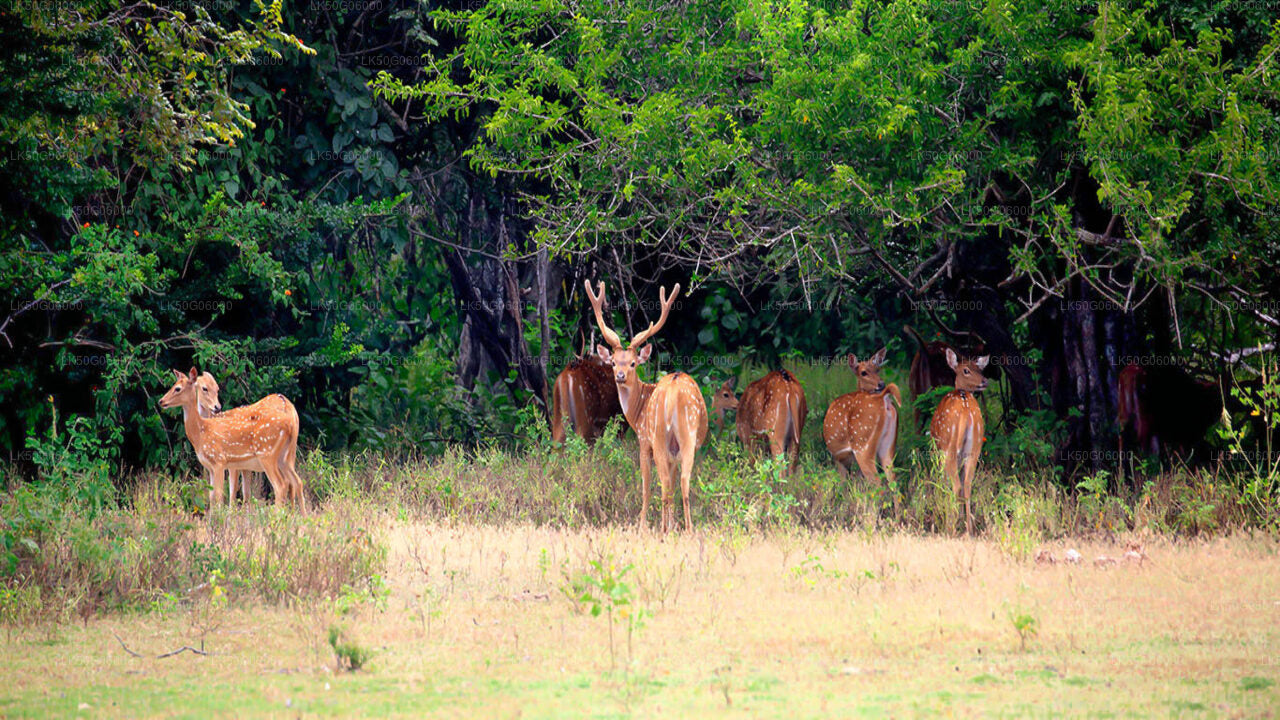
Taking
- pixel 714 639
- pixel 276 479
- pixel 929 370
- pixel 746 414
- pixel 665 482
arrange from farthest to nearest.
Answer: pixel 929 370 < pixel 746 414 < pixel 276 479 < pixel 665 482 < pixel 714 639

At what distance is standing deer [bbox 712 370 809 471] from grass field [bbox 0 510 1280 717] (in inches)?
114

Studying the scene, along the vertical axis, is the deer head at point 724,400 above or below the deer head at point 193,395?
below

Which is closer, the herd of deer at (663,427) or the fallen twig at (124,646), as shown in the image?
the fallen twig at (124,646)

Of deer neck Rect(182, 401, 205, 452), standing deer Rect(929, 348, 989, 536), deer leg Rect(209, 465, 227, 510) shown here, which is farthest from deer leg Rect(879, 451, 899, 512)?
deer neck Rect(182, 401, 205, 452)

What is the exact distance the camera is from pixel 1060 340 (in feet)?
42.5

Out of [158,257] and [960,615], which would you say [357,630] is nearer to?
[960,615]

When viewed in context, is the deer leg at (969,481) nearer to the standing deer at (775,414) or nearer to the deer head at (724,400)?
the standing deer at (775,414)

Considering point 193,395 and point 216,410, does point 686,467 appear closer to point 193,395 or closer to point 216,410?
point 216,410

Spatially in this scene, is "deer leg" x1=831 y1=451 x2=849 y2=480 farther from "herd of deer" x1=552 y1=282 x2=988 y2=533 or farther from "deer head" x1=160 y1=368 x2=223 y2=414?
"deer head" x1=160 y1=368 x2=223 y2=414

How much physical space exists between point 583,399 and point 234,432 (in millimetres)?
4231

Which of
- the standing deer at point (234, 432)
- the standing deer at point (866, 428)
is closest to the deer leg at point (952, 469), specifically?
the standing deer at point (866, 428)

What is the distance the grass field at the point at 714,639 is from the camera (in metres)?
6.51

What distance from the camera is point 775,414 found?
13148 millimetres

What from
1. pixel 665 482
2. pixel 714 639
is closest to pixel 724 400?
pixel 665 482
